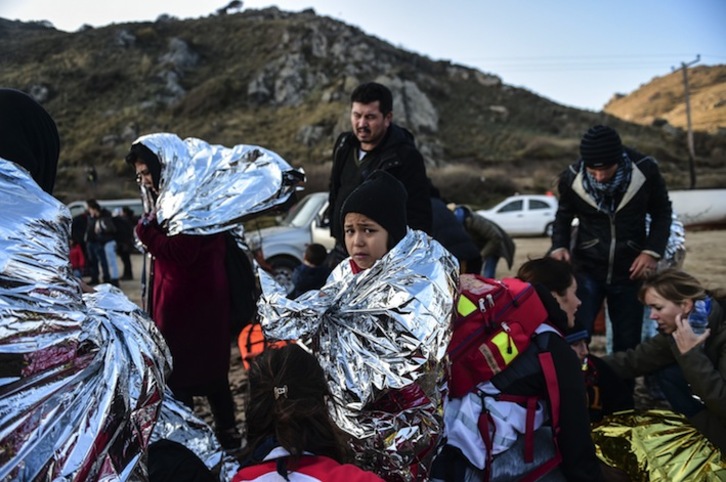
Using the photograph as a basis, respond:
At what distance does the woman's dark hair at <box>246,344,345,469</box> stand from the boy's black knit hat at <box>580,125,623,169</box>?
2.35 m

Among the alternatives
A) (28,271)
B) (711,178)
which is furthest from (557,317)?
(711,178)

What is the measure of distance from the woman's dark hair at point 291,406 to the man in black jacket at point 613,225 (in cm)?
224

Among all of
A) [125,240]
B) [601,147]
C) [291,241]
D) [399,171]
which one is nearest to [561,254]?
[601,147]

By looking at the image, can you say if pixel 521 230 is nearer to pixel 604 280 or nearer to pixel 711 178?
pixel 604 280

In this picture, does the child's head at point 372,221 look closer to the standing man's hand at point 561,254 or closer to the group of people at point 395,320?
the group of people at point 395,320

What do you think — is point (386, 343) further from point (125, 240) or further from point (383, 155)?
point (125, 240)

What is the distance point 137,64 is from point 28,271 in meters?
60.9

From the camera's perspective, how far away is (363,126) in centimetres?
299

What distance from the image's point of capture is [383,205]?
84.0 inches

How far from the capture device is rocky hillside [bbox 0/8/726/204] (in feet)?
118

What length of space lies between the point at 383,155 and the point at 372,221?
0.96 m

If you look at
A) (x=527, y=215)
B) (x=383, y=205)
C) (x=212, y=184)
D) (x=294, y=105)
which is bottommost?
(x=527, y=215)

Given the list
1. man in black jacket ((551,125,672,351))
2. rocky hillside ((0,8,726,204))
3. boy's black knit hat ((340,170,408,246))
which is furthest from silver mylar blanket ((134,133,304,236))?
rocky hillside ((0,8,726,204))

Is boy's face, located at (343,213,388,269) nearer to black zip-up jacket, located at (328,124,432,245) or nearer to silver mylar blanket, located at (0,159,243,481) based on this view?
black zip-up jacket, located at (328,124,432,245)
